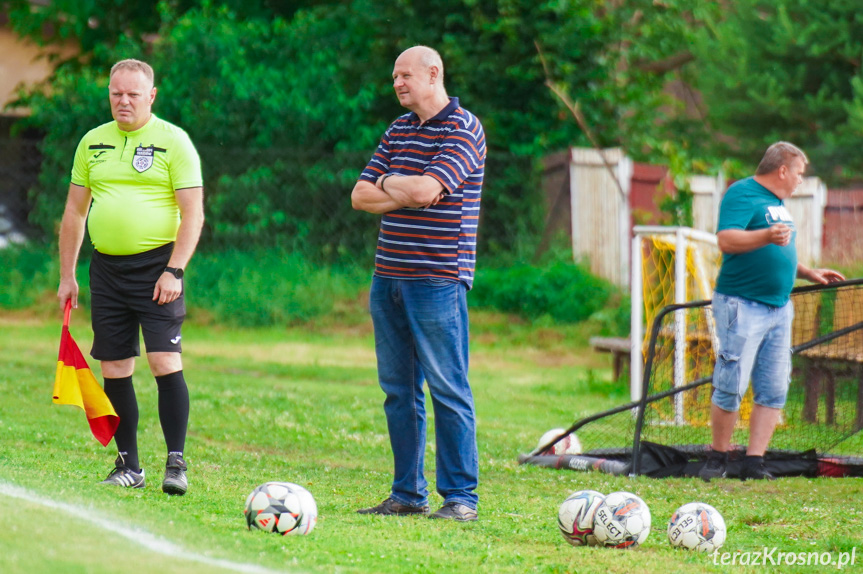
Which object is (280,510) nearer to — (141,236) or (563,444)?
(141,236)

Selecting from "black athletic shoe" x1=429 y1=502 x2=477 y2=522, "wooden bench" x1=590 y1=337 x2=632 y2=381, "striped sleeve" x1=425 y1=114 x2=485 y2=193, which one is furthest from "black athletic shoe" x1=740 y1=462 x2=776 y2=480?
"wooden bench" x1=590 y1=337 x2=632 y2=381

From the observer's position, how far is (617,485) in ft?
22.8

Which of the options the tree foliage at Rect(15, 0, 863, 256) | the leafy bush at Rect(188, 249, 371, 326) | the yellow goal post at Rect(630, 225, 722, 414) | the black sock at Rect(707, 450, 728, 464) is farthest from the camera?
the tree foliage at Rect(15, 0, 863, 256)

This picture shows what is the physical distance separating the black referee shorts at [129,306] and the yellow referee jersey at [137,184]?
0.07 meters

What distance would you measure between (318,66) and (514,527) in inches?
543

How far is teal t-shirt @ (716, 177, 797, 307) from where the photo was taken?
23.6 feet

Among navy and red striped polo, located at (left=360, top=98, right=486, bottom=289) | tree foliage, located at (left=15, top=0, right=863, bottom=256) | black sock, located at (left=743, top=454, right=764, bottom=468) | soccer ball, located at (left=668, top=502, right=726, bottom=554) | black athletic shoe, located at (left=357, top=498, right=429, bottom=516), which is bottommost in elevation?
black sock, located at (left=743, top=454, right=764, bottom=468)

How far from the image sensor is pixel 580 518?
16.4 ft

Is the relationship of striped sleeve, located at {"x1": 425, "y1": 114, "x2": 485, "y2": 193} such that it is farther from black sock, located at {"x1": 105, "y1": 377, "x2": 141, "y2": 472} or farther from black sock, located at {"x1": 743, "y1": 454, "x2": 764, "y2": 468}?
black sock, located at {"x1": 743, "y1": 454, "x2": 764, "y2": 468}

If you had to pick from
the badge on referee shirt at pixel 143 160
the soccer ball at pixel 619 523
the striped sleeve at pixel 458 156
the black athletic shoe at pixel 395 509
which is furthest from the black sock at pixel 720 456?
the badge on referee shirt at pixel 143 160

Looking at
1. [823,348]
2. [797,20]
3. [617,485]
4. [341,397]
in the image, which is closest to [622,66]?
[797,20]

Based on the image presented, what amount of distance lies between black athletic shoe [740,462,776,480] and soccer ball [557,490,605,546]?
2528 mm

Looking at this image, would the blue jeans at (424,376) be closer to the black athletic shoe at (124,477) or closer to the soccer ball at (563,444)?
the black athletic shoe at (124,477)

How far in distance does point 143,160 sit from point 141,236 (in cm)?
38
